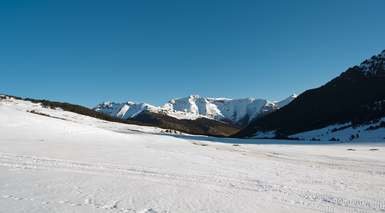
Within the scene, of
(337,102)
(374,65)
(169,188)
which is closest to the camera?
(169,188)

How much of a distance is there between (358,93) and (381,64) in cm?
1797

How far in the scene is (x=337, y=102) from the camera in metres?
134

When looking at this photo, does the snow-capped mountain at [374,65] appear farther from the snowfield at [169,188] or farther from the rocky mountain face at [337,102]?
the snowfield at [169,188]

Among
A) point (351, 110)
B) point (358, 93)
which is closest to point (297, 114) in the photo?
point (358, 93)

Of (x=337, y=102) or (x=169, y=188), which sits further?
(x=337, y=102)

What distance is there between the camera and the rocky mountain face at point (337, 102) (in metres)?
110

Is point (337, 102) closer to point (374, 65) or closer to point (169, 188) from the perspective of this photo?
point (374, 65)

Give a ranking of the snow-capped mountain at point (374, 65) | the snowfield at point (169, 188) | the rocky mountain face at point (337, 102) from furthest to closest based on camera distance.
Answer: the snow-capped mountain at point (374, 65) < the rocky mountain face at point (337, 102) < the snowfield at point (169, 188)

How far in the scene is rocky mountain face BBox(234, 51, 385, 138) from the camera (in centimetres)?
11000

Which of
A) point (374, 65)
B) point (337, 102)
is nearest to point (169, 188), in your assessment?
point (337, 102)

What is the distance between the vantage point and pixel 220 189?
13.1 metres

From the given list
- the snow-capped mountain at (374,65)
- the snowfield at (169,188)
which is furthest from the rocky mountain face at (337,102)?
the snowfield at (169,188)

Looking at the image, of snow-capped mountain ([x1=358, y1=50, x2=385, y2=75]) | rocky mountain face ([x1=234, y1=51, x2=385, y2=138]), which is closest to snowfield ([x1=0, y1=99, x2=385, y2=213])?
rocky mountain face ([x1=234, y1=51, x2=385, y2=138])

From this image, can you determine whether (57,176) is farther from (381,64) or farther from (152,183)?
(381,64)
